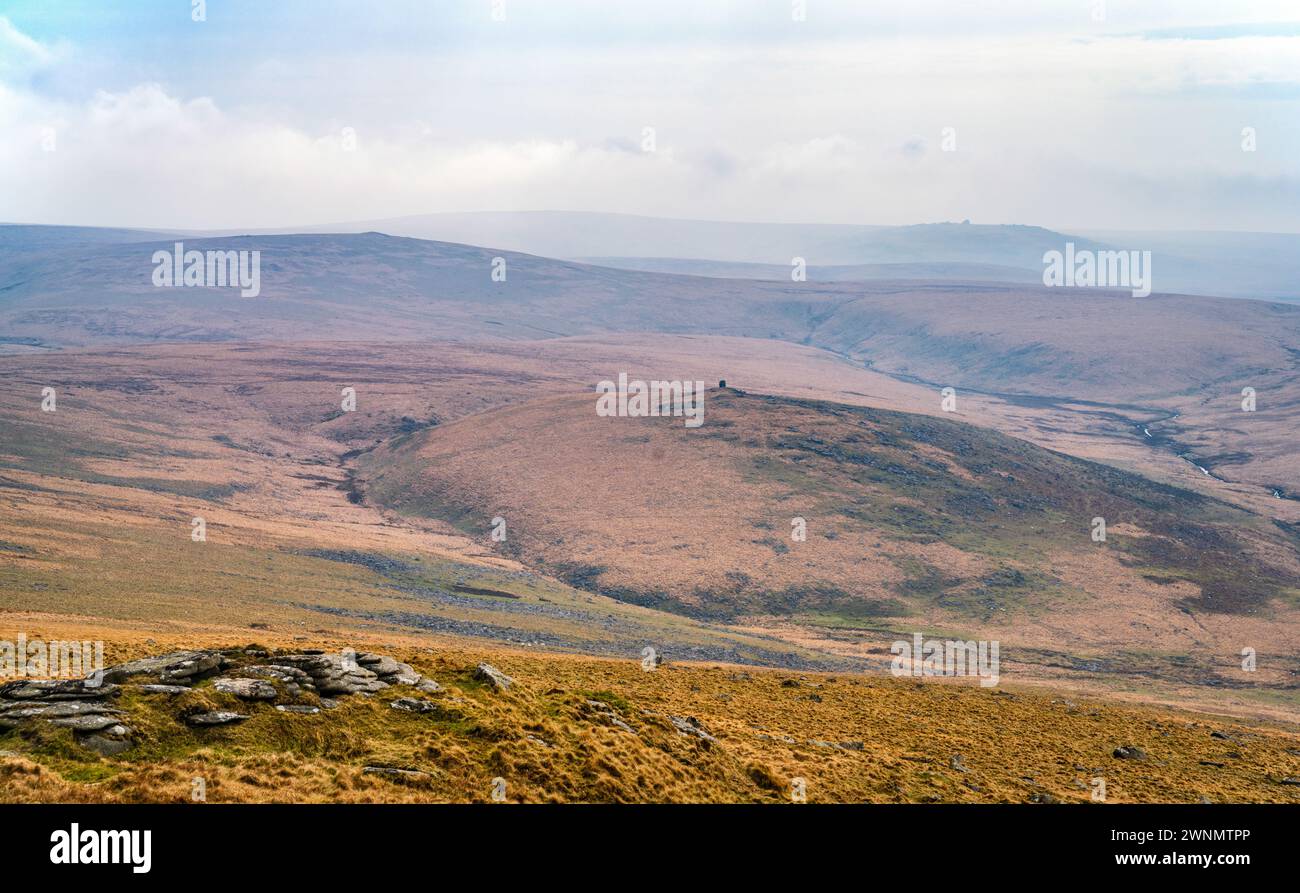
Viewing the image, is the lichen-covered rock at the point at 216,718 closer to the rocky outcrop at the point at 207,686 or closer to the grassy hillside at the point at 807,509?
the rocky outcrop at the point at 207,686

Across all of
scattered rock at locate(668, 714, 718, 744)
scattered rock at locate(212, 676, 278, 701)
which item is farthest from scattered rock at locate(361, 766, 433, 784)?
scattered rock at locate(668, 714, 718, 744)

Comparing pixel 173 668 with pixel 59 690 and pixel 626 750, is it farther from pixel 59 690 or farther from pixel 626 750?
pixel 626 750

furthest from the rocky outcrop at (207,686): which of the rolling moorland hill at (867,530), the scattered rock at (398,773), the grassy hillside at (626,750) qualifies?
the rolling moorland hill at (867,530)

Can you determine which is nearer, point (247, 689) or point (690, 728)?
point (247, 689)

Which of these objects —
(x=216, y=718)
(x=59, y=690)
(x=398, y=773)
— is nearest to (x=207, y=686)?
(x=216, y=718)

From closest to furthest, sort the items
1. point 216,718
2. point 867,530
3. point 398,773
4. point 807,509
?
point 398,773
point 216,718
point 867,530
point 807,509

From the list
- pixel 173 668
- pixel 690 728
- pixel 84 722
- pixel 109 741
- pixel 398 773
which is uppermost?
pixel 173 668

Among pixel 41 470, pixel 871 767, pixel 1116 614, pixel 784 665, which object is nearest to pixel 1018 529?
pixel 1116 614

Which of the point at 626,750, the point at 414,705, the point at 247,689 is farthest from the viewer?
the point at 626,750
